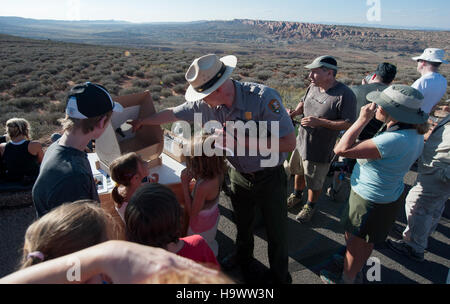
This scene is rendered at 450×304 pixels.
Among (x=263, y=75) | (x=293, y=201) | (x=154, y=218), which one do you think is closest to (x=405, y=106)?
(x=154, y=218)

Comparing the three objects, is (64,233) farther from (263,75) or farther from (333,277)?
(263,75)

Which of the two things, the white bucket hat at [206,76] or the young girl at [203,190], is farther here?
the young girl at [203,190]

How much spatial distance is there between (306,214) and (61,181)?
9.95 ft

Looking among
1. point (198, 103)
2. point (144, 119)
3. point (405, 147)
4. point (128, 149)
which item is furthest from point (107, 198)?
point (405, 147)

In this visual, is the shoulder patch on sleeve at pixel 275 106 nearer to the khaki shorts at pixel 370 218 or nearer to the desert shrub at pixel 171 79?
the khaki shorts at pixel 370 218

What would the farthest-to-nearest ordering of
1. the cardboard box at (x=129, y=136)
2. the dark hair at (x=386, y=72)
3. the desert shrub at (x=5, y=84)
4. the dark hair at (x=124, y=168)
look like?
the desert shrub at (x=5, y=84) → the dark hair at (x=386, y=72) → the cardboard box at (x=129, y=136) → the dark hair at (x=124, y=168)

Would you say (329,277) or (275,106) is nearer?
(275,106)

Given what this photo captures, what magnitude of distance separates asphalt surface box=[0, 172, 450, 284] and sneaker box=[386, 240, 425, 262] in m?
0.05

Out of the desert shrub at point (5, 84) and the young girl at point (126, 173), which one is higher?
the desert shrub at point (5, 84)

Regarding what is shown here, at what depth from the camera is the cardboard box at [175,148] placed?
11.2 feet

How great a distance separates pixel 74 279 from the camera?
2.61 feet

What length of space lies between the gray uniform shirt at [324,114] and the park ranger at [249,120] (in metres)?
1.14

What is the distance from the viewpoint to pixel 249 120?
230 centimetres

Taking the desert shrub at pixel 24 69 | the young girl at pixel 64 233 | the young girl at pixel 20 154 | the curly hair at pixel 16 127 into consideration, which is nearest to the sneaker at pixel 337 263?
the young girl at pixel 64 233
